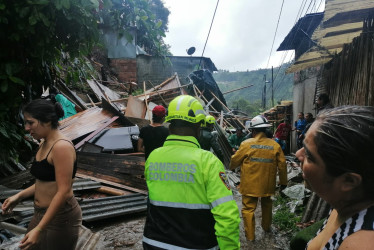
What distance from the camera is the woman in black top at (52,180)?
1.85 meters

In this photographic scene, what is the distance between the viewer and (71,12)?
8.89 ft

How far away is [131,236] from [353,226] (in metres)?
3.60

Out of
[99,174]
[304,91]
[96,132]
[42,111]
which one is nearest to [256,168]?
[42,111]

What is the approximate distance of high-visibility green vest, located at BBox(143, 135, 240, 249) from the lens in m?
1.55

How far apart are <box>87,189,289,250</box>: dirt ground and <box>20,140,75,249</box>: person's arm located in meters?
2.03

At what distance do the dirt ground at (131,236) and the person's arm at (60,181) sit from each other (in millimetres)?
2026

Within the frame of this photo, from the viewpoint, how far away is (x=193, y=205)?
5.28 feet

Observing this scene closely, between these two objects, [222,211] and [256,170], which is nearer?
[222,211]

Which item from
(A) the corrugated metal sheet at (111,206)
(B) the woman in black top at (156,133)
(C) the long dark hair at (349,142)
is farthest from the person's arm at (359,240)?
(A) the corrugated metal sheet at (111,206)

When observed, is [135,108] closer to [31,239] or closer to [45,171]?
[45,171]

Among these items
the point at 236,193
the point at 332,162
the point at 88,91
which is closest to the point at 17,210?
the point at 332,162

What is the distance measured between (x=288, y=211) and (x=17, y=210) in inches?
170

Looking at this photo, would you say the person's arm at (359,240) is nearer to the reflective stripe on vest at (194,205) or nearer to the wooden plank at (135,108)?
the reflective stripe on vest at (194,205)

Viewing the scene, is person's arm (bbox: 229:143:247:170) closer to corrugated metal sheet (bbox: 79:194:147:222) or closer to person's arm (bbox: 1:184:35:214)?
corrugated metal sheet (bbox: 79:194:147:222)
